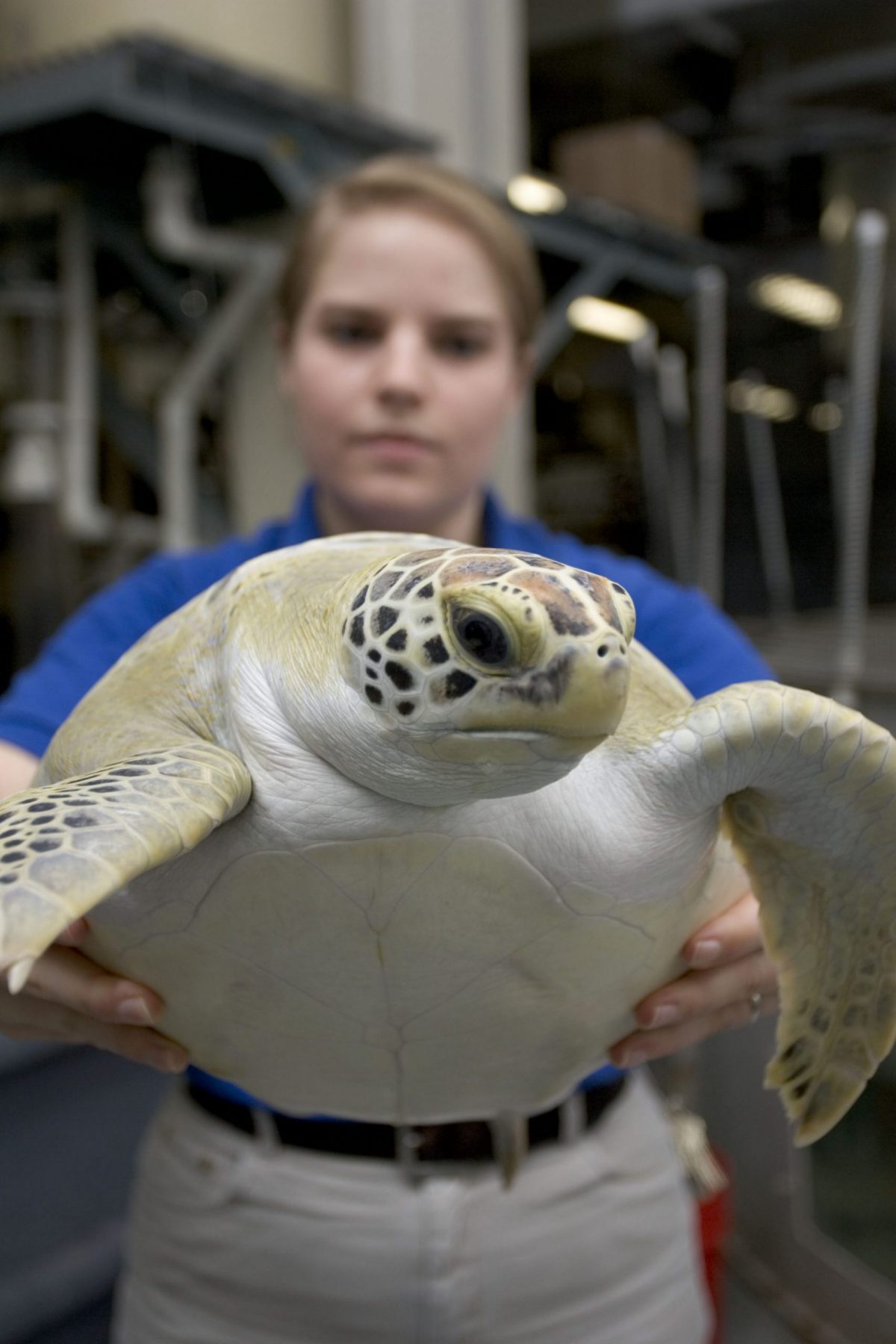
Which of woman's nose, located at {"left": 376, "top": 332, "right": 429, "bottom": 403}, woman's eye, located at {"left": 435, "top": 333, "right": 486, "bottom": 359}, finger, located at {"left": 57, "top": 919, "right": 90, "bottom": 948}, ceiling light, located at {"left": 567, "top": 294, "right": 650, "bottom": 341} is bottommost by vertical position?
finger, located at {"left": 57, "top": 919, "right": 90, "bottom": 948}

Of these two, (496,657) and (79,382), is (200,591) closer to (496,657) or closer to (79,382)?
(496,657)

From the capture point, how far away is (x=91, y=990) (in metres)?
0.59

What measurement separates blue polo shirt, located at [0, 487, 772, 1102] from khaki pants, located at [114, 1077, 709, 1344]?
0.23 feet

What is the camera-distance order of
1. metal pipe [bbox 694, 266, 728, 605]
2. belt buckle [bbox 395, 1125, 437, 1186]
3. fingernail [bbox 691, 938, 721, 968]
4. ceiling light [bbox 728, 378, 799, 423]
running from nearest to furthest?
fingernail [bbox 691, 938, 721, 968] → belt buckle [bbox 395, 1125, 437, 1186] → ceiling light [bbox 728, 378, 799, 423] → metal pipe [bbox 694, 266, 728, 605]

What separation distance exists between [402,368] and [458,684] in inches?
18.8

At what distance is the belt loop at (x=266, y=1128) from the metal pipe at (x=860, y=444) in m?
0.82

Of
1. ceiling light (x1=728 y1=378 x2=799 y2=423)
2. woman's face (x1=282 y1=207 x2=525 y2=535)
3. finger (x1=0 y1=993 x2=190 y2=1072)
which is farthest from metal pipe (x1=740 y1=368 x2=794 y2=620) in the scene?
finger (x1=0 y1=993 x2=190 y2=1072)

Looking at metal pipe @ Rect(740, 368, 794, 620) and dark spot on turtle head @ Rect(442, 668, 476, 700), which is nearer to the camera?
dark spot on turtle head @ Rect(442, 668, 476, 700)

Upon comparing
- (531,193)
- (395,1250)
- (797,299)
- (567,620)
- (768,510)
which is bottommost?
(395,1250)

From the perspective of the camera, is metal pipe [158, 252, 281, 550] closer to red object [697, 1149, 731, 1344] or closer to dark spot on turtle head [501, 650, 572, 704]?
red object [697, 1149, 731, 1344]

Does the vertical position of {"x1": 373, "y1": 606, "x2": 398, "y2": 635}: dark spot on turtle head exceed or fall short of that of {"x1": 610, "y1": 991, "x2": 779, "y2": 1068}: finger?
it exceeds it

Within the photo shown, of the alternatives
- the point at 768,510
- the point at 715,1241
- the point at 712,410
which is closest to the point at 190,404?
the point at 712,410

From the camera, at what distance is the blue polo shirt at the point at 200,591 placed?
84 centimetres

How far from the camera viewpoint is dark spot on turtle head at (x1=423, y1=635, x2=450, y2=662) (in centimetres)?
42
